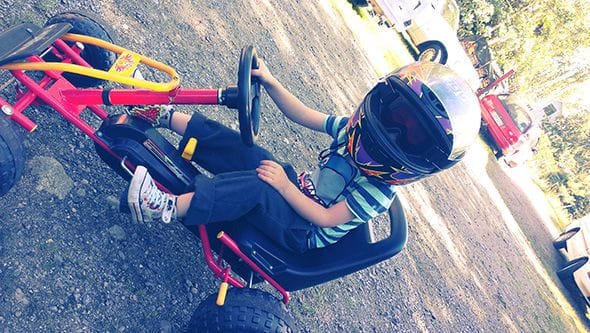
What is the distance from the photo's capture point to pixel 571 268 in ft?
25.7

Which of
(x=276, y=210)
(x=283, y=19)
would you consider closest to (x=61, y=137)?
(x=276, y=210)

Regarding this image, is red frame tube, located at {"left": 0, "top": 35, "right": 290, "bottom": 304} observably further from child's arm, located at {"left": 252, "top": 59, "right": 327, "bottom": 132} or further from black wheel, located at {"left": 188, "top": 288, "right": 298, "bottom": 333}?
child's arm, located at {"left": 252, "top": 59, "right": 327, "bottom": 132}

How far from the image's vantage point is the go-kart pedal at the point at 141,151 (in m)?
2.27

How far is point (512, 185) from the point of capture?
10.6 m

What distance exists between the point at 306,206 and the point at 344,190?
0.27 metres

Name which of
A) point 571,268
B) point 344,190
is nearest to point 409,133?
point 344,190

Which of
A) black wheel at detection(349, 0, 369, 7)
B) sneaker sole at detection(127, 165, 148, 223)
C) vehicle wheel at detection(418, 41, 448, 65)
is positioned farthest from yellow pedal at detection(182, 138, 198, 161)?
vehicle wheel at detection(418, 41, 448, 65)

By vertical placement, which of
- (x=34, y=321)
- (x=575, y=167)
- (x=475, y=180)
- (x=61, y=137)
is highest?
(x=61, y=137)

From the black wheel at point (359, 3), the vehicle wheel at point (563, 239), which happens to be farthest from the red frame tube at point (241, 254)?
the vehicle wheel at point (563, 239)

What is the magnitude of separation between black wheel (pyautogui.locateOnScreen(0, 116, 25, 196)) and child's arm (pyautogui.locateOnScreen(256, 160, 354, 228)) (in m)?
1.12

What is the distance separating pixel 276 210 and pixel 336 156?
497 millimetres

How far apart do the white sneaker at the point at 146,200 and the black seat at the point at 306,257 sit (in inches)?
12.2

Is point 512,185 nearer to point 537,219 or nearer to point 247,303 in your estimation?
point 537,219

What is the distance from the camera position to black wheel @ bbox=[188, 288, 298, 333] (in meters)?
2.05
